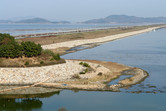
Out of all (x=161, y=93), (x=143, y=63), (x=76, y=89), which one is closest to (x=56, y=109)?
(x=76, y=89)

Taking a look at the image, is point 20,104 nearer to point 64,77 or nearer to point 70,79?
point 70,79

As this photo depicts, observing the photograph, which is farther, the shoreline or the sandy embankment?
the sandy embankment

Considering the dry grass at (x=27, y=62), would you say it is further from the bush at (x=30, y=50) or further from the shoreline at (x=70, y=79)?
the shoreline at (x=70, y=79)

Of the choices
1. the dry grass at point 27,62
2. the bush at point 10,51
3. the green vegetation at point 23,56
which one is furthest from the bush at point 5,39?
the dry grass at point 27,62

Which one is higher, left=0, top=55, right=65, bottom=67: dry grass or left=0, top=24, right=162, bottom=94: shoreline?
left=0, top=55, right=65, bottom=67: dry grass

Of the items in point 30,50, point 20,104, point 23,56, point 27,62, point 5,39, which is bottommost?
point 20,104

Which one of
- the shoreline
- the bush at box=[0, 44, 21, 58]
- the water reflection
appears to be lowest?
the water reflection

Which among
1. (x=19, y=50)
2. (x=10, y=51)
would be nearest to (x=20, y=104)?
(x=10, y=51)

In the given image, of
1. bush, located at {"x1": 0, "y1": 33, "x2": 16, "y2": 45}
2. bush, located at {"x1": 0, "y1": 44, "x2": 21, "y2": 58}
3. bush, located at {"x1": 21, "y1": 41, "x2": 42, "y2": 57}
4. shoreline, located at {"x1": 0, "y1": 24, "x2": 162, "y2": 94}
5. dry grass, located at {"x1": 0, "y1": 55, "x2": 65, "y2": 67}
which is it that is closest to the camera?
shoreline, located at {"x1": 0, "y1": 24, "x2": 162, "y2": 94}

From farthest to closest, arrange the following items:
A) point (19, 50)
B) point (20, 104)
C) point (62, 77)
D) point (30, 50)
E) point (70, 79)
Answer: point (30, 50) < point (19, 50) < point (62, 77) < point (70, 79) < point (20, 104)

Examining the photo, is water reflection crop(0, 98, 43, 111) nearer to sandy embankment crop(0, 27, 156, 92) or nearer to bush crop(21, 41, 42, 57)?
sandy embankment crop(0, 27, 156, 92)

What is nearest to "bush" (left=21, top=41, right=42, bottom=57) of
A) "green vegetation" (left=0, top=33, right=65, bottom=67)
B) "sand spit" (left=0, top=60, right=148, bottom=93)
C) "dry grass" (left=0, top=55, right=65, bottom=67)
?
"green vegetation" (left=0, top=33, right=65, bottom=67)

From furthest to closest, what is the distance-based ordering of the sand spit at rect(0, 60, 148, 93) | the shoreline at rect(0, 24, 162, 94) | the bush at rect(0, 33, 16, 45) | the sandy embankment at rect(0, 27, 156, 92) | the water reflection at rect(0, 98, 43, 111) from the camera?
the bush at rect(0, 33, 16, 45), the sandy embankment at rect(0, 27, 156, 92), the sand spit at rect(0, 60, 148, 93), the shoreline at rect(0, 24, 162, 94), the water reflection at rect(0, 98, 43, 111)

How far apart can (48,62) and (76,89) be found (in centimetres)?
1078
